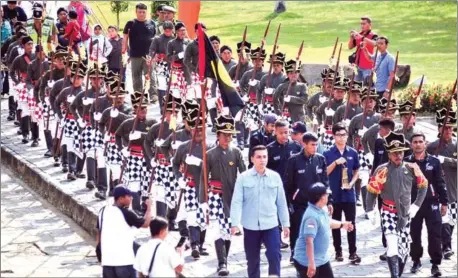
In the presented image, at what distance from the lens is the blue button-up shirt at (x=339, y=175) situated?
18203mm

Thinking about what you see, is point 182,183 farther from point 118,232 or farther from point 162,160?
point 118,232

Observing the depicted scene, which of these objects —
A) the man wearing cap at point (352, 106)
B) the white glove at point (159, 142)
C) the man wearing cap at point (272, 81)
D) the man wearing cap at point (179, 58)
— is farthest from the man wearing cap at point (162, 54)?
the white glove at point (159, 142)

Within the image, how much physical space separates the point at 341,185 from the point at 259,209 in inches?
72.8

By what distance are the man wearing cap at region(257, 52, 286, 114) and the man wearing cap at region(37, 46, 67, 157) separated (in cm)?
323

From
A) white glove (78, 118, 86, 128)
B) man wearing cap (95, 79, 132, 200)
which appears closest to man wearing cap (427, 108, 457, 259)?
man wearing cap (95, 79, 132, 200)

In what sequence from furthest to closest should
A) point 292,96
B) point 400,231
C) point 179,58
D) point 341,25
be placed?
point 341,25 → point 179,58 → point 292,96 → point 400,231

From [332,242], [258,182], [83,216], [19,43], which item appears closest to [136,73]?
[19,43]

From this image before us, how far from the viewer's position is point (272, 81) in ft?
76.7

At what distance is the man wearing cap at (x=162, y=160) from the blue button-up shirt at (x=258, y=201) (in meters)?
2.62

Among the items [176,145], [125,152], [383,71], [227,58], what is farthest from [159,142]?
[383,71]

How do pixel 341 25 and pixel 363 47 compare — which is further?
pixel 341 25

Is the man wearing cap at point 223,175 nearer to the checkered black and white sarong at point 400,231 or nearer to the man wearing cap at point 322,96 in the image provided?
the checkered black and white sarong at point 400,231

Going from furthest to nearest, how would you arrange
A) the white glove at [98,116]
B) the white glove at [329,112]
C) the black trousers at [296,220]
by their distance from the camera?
1. the white glove at [329,112]
2. the white glove at [98,116]
3. the black trousers at [296,220]

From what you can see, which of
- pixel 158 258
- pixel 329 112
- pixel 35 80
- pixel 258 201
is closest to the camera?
pixel 158 258
